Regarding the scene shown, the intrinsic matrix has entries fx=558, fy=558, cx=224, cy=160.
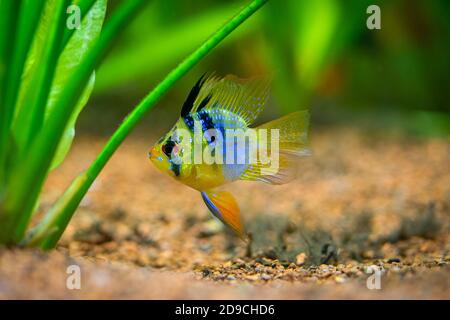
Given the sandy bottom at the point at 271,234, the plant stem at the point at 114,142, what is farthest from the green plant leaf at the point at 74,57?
the sandy bottom at the point at 271,234

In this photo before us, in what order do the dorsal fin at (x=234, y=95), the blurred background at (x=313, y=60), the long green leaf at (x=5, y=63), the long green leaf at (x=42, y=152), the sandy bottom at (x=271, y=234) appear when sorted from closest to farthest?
the sandy bottom at (x=271, y=234) → the dorsal fin at (x=234, y=95) → the long green leaf at (x=5, y=63) → the long green leaf at (x=42, y=152) → the blurred background at (x=313, y=60)

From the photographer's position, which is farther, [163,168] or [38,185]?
[38,185]

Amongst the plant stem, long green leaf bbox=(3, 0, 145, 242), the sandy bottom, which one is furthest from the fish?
long green leaf bbox=(3, 0, 145, 242)

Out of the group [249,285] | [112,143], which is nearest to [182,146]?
[112,143]

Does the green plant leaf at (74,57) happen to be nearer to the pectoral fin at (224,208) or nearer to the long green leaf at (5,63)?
the long green leaf at (5,63)

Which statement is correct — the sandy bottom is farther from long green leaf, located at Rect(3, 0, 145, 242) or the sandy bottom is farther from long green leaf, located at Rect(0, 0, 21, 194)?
long green leaf, located at Rect(0, 0, 21, 194)

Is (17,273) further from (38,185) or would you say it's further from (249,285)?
(249,285)

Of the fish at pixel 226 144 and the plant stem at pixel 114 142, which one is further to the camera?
the plant stem at pixel 114 142
